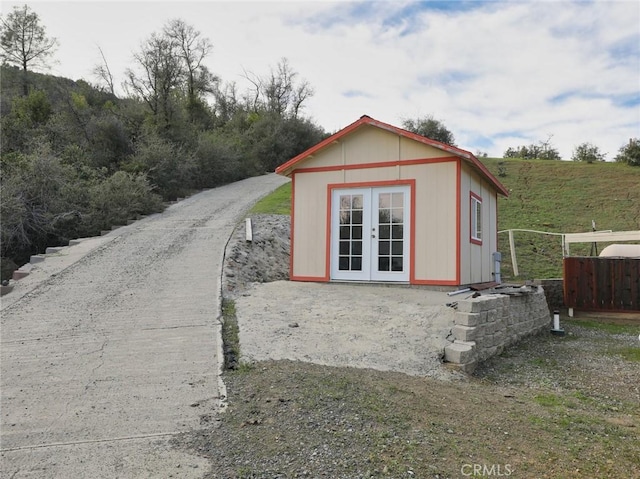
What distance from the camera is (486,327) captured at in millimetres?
7078

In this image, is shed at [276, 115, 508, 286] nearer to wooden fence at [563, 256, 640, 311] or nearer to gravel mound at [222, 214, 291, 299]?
gravel mound at [222, 214, 291, 299]

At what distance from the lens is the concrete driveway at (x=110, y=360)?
365cm

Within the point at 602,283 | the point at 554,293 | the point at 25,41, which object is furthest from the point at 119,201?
the point at 25,41

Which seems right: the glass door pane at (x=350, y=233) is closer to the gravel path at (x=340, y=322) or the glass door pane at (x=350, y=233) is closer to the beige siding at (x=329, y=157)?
the gravel path at (x=340, y=322)

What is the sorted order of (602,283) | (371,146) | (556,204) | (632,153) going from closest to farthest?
(371,146) < (602,283) < (556,204) < (632,153)

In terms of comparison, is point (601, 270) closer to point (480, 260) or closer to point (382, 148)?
point (480, 260)

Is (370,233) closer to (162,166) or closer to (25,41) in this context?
(162,166)

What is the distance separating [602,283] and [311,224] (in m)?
7.16

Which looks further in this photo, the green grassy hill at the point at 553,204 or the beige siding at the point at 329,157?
the green grassy hill at the point at 553,204

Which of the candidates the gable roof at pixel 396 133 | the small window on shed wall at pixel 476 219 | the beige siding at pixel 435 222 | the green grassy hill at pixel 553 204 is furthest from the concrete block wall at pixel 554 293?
the beige siding at pixel 435 222

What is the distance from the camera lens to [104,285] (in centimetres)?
888

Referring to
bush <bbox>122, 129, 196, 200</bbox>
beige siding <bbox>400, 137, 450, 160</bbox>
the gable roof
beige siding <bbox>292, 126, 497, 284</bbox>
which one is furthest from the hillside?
bush <bbox>122, 129, 196, 200</bbox>

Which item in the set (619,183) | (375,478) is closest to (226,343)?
(375,478)

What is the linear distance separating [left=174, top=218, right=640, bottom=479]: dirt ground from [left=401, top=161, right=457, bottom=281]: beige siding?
3227mm
